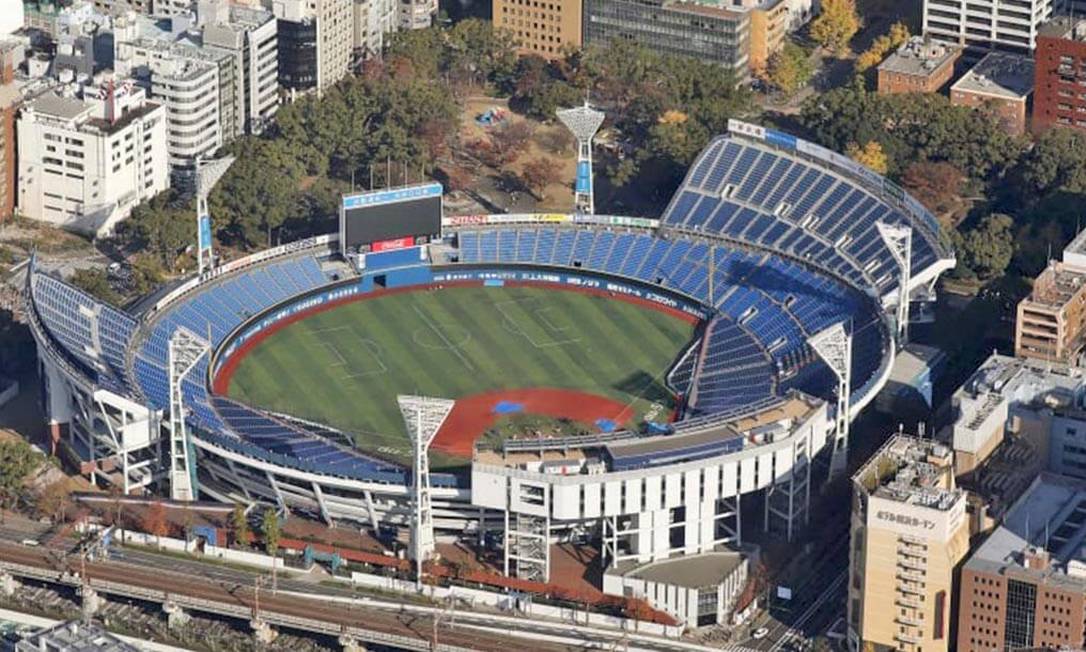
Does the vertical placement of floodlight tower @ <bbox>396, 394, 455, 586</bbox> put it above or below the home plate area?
above

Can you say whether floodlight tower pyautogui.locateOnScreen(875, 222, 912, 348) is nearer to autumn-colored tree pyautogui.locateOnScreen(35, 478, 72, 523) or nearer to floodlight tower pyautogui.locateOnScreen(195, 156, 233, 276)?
floodlight tower pyautogui.locateOnScreen(195, 156, 233, 276)

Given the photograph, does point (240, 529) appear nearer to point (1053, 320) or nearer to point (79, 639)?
point (79, 639)

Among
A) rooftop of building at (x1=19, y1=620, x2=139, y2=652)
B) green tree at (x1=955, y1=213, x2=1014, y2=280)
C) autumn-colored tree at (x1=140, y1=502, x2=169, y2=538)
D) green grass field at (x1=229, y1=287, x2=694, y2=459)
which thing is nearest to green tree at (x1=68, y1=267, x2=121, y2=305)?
green grass field at (x1=229, y1=287, x2=694, y2=459)

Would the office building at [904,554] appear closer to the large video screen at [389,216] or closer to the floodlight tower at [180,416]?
the floodlight tower at [180,416]

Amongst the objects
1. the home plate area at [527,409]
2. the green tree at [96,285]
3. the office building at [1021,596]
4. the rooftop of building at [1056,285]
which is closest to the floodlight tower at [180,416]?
the home plate area at [527,409]

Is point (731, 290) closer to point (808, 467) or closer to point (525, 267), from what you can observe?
point (525, 267)

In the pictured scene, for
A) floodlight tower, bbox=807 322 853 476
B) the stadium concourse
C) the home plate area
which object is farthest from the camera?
the home plate area

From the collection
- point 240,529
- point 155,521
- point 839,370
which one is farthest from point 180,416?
point 839,370

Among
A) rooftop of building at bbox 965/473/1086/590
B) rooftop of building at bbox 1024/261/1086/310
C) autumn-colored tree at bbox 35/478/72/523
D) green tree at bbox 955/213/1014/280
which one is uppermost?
rooftop of building at bbox 1024/261/1086/310
